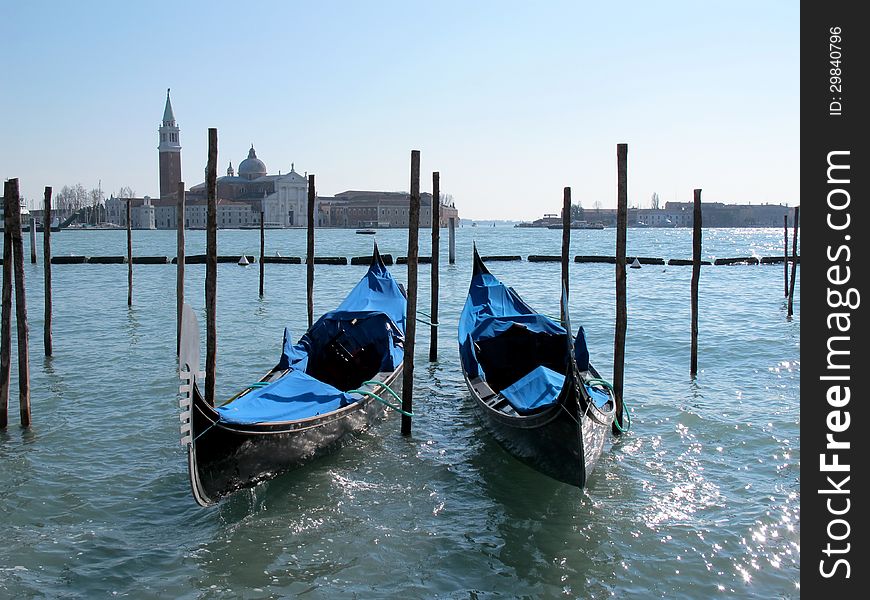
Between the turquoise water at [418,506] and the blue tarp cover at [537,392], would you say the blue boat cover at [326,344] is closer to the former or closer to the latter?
the turquoise water at [418,506]

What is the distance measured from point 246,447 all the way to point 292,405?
23.1 inches

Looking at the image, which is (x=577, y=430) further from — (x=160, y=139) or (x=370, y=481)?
(x=160, y=139)

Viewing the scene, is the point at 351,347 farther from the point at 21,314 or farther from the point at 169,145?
the point at 169,145

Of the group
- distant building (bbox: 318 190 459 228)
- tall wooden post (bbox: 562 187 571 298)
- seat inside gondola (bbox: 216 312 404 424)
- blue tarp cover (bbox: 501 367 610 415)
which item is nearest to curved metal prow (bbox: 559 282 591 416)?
blue tarp cover (bbox: 501 367 610 415)

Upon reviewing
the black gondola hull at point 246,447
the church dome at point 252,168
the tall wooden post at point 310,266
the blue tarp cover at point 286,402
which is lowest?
the black gondola hull at point 246,447

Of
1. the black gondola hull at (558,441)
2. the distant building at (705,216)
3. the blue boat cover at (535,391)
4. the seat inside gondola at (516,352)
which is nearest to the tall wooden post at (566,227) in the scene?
the seat inside gondola at (516,352)

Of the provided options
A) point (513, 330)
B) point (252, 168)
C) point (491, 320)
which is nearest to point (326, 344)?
point (491, 320)

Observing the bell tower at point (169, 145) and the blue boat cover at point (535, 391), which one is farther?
the bell tower at point (169, 145)

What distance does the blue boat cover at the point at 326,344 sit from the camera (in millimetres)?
4871

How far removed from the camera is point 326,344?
708cm

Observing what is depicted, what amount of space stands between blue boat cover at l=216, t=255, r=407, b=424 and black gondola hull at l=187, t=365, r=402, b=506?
7 centimetres

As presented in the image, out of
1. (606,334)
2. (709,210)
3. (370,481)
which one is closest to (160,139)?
(709,210)

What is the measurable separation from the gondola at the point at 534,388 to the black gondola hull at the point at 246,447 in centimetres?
113

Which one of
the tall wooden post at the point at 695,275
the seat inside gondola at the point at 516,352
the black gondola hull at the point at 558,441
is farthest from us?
the tall wooden post at the point at 695,275
